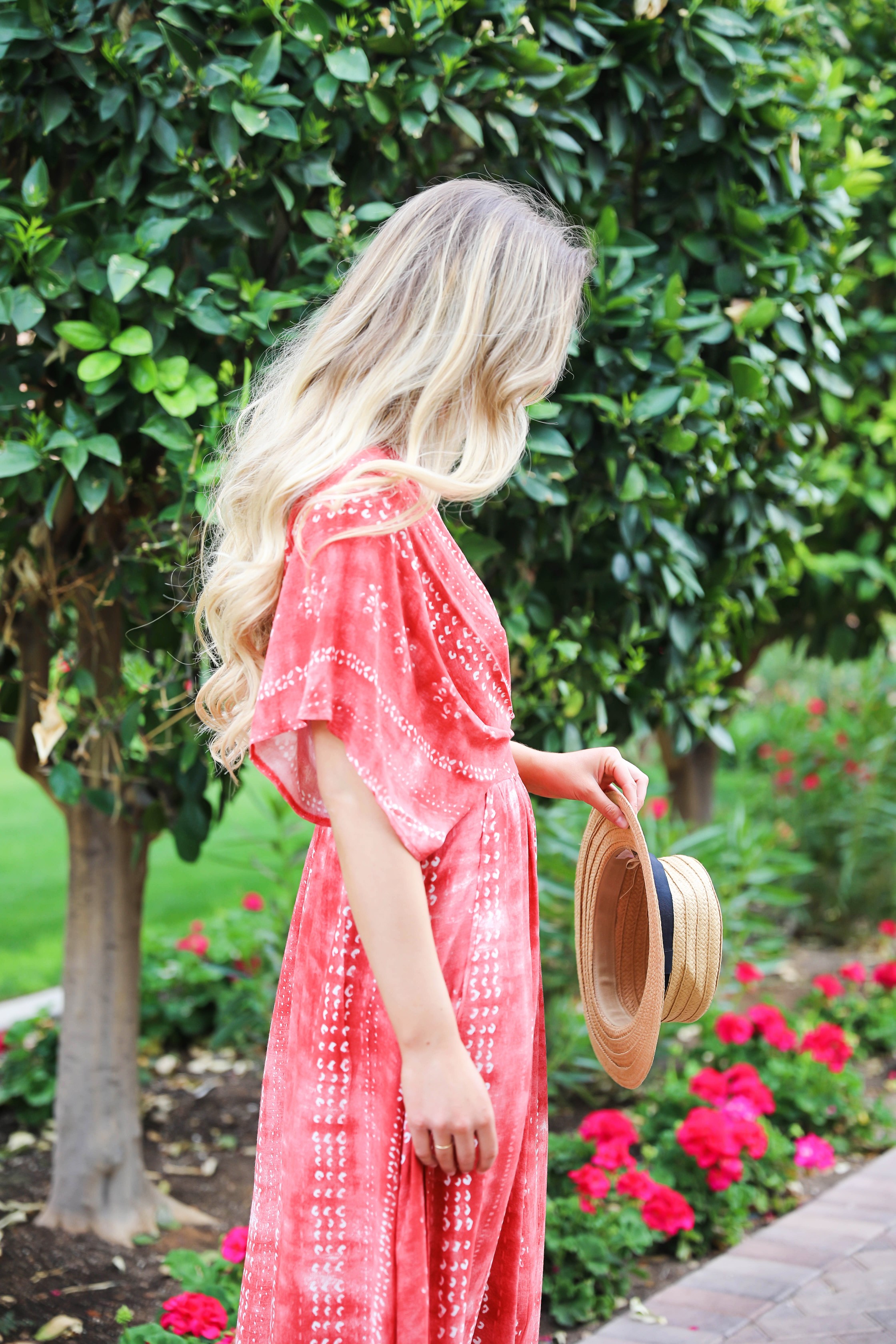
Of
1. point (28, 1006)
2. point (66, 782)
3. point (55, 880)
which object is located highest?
point (66, 782)

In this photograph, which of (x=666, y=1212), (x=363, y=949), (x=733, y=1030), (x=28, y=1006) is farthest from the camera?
(x=28, y=1006)

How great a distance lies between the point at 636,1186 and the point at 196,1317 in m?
1.07

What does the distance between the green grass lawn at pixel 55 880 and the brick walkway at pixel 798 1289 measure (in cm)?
186

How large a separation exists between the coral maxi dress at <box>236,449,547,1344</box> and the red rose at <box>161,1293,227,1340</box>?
22.0 inches

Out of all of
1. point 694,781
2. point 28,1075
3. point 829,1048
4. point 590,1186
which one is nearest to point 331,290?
point 590,1186

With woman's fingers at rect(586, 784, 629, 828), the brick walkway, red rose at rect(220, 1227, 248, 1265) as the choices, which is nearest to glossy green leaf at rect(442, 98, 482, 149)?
woman's fingers at rect(586, 784, 629, 828)

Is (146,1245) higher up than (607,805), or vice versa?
(607,805)

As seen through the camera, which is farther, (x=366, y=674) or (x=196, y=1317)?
(x=196, y=1317)

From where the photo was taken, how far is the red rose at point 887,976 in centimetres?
421

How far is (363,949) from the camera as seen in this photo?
1.33m

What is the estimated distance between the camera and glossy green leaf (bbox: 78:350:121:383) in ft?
6.52

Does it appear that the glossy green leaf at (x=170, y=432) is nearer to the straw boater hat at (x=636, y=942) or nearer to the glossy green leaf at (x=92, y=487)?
the glossy green leaf at (x=92, y=487)

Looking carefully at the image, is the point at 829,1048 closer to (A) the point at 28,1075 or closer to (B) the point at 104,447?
(A) the point at 28,1075

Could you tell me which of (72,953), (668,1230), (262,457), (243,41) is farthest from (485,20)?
(668,1230)
